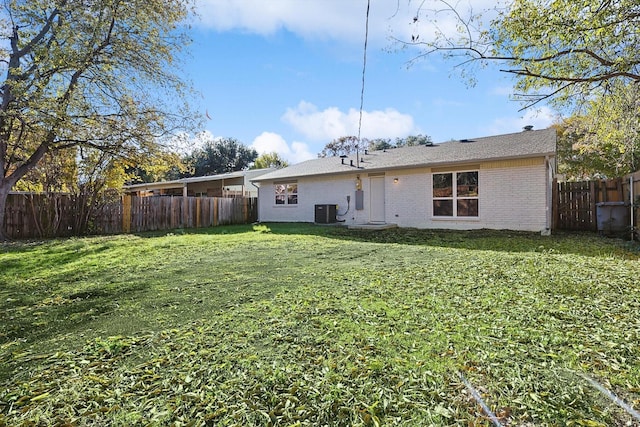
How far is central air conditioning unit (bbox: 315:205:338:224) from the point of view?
565 inches

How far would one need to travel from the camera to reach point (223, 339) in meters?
2.67

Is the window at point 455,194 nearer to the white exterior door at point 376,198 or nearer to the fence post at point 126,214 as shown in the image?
the white exterior door at point 376,198

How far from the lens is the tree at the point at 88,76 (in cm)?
880

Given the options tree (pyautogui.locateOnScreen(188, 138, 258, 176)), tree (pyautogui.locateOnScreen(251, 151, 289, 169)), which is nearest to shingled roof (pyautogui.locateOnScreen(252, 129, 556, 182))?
tree (pyautogui.locateOnScreen(251, 151, 289, 169))

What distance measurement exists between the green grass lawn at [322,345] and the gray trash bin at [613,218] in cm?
578

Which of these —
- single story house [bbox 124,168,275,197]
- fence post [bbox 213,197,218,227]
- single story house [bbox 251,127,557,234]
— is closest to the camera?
single story house [bbox 251,127,557,234]

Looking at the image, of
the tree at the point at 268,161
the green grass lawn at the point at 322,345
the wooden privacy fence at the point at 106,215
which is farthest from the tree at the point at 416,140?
the green grass lawn at the point at 322,345

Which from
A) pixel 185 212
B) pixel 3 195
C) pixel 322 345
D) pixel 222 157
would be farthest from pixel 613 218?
pixel 222 157

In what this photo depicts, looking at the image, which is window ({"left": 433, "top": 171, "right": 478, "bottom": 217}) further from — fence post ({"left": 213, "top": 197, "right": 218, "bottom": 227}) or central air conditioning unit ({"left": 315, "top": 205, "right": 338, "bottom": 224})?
fence post ({"left": 213, "top": 197, "right": 218, "bottom": 227})

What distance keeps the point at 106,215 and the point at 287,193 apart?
7836mm

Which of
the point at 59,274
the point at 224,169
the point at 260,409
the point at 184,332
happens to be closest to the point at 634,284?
the point at 260,409

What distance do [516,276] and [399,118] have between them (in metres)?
13.2

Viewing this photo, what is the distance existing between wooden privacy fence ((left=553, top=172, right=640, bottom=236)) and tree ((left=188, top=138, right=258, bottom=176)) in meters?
31.9

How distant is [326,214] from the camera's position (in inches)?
565
